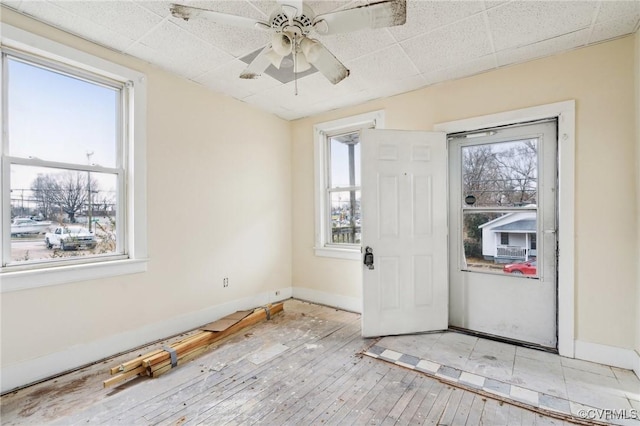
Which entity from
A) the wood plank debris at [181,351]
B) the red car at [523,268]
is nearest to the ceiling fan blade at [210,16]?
the wood plank debris at [181,351]

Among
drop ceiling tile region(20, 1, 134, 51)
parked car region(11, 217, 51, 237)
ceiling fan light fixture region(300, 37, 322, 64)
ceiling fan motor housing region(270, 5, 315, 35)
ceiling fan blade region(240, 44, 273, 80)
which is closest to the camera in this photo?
ceiling fan motor housing region(270, 5, 315, 35)

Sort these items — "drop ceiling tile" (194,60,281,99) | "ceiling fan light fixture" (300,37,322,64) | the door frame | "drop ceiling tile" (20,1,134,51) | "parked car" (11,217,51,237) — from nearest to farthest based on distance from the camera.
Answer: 1. "ceiling fan light fixture" (300,37,322,64)
2. "drop ceiling tile" (20,1,134,51)
3. "parked car" (11,217,51,237)
4. the door frame
5. "drop ceiling tile" (194,60,281,99)

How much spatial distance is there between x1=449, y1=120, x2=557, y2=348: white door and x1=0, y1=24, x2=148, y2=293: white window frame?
315 cm

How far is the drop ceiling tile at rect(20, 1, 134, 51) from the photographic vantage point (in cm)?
210

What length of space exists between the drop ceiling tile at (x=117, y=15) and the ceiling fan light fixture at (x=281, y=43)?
1041mm

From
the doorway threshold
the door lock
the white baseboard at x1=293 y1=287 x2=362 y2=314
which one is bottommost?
the doorway threshold

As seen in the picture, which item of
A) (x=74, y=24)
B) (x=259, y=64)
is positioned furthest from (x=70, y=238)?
(x=259, y=64)

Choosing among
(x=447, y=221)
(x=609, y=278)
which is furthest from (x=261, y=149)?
(x=609, y=278)

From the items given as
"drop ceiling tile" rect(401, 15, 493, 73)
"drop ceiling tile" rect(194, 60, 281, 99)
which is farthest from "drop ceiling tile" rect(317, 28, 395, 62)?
"drop ceiling tile" rect(194, 60, 281, 99)

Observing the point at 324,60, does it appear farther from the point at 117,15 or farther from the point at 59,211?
the point at 59,211

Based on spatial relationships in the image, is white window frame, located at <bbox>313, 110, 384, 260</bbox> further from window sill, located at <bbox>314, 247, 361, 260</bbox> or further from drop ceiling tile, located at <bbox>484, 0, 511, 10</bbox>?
drop ceiling tile, located at <bbox>484, 0, 511, 10</bbox>

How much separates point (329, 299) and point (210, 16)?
3.42 meters

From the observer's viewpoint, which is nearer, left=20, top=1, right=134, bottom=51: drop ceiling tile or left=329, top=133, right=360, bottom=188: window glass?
left=20, top=1, right=134, bottom=51: drop ceiling tile

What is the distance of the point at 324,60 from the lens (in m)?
2.02
